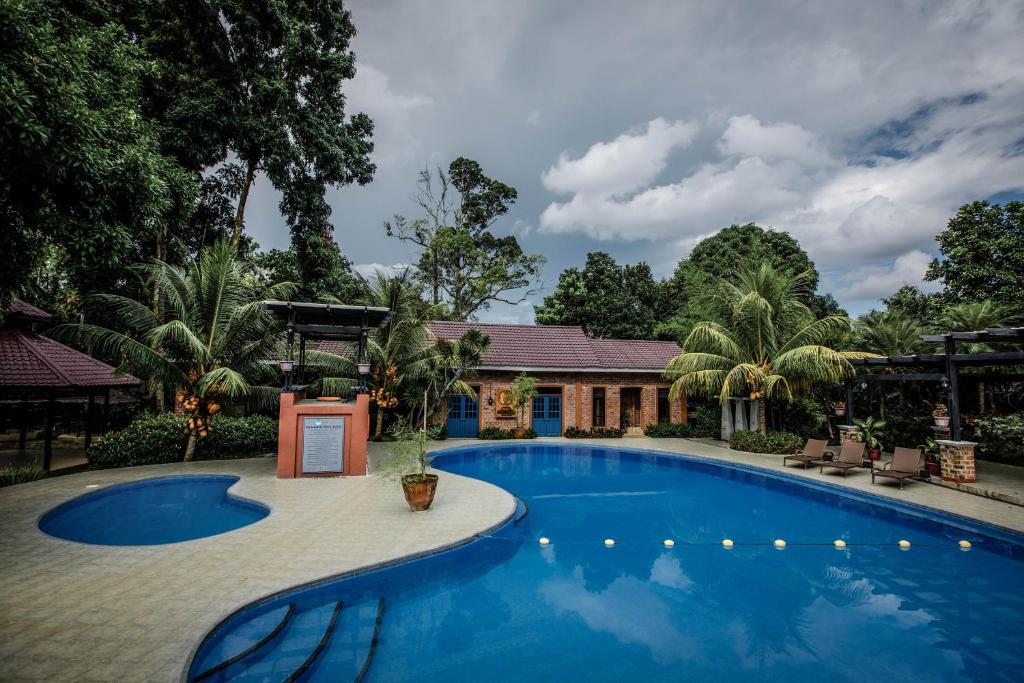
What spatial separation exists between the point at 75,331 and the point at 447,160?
22.4 m

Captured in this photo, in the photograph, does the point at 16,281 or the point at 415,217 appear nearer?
the point at 16,281

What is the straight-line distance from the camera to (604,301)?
99.2 feet

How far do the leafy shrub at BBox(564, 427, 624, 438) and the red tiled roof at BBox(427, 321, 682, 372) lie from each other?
259 centimetres

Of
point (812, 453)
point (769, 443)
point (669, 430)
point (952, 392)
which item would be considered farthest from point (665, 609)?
point (669, 430)

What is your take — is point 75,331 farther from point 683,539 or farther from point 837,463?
point 837,463

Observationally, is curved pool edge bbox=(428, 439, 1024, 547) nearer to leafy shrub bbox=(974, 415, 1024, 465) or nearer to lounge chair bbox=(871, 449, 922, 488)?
lounge chair bbox=(871, 449, 922, 488)

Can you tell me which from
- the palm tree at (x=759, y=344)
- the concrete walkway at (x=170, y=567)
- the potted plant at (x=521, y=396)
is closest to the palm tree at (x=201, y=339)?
the concrete walkway at (x=170, y=567)

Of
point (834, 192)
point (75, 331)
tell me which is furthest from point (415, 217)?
point (834, 192)

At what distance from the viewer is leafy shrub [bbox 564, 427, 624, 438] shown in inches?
720

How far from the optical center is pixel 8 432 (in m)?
15.1

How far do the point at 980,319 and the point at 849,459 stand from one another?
7301mm

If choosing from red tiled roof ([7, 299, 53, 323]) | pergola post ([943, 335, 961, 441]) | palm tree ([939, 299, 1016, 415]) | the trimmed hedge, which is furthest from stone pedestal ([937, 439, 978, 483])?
red tiled roof ([7, 299, 53, 323])

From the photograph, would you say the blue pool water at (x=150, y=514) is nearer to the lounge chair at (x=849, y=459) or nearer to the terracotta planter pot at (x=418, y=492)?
the terracotta planter pot at (x=418, y=492)

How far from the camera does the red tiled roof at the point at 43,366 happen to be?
32.6 ft
